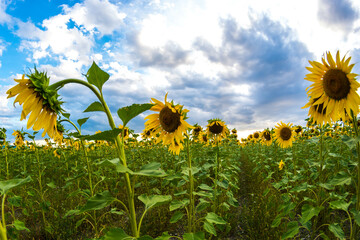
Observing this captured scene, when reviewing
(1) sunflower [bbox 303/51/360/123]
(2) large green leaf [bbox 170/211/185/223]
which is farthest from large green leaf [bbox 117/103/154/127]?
(1) sunflower [bbox 303/51/360/123]

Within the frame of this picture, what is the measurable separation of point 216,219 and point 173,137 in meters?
1.07

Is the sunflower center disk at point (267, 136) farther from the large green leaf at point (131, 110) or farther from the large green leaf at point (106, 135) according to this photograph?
the large green leaf at point (106, 135)

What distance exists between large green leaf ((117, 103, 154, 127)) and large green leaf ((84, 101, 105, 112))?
144 mm

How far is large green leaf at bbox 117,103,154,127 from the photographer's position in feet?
4.10

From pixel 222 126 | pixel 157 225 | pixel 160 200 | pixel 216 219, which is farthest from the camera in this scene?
pixel 222 126

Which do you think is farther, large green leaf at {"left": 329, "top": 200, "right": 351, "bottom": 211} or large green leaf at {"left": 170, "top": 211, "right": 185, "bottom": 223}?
large green leaf at {"left": 170, "top": 211, "right": 185, "bottom": 223}

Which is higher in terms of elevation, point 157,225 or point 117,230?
point 117,230

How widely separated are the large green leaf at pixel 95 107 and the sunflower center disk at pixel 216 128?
3315mm

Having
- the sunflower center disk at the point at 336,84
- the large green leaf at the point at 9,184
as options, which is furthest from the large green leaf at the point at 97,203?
the sunflower center disk at the point at 336,84

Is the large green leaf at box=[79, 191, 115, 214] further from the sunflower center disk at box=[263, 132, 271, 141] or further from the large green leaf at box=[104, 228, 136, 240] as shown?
the sunflower center disk at box=[263, 132, 271, 141]

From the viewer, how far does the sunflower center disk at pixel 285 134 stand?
17.0 feet

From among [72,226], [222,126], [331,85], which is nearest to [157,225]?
[72,226]

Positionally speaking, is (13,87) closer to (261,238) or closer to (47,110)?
(47,110)

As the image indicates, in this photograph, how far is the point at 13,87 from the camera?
1530 mm
